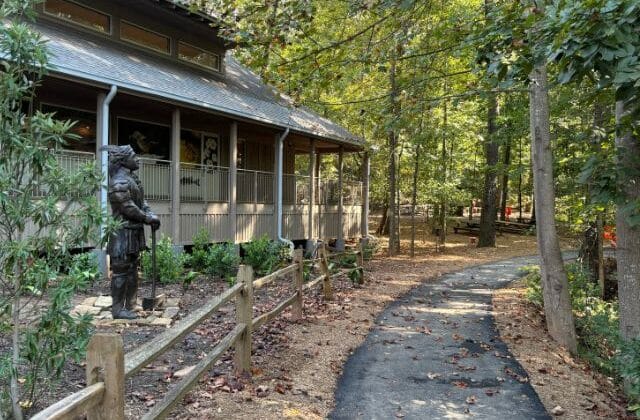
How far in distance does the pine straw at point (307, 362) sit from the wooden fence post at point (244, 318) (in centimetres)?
18

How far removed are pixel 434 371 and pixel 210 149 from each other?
1283 cm

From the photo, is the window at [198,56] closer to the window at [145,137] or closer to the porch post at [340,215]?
the window at [145,137]

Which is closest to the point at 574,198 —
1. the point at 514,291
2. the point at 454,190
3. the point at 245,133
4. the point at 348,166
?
the point at 514,291

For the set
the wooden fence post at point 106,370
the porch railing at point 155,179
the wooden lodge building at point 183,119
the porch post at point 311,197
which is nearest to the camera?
the wooden fence post at point 106,370

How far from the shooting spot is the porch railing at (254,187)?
51.9ft

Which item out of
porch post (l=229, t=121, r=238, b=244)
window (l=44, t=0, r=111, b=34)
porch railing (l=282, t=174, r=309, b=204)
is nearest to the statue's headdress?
window (l=44, t=0, r=111, b=34)

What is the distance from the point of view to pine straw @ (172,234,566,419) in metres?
4.84

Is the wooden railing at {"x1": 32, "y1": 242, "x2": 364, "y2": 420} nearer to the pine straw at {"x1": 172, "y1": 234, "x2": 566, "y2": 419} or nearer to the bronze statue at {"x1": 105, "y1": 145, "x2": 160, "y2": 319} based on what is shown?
the pine straw at {"x1": 172, "y1": 234, "x2": 566, "y2": 419}

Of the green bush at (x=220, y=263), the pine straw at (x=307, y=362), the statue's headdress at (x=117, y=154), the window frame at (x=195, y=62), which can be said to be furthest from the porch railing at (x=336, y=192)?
the statue's headdress at (x=117, y=154)

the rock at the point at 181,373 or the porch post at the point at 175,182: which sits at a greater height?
the porch post at the point at 175,182

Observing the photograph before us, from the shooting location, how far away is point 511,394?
5.84 m

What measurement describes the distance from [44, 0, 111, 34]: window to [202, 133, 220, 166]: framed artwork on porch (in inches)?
178

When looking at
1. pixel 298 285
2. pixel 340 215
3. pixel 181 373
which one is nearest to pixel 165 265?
pixel 298 285

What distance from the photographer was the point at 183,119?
52.7 ft
